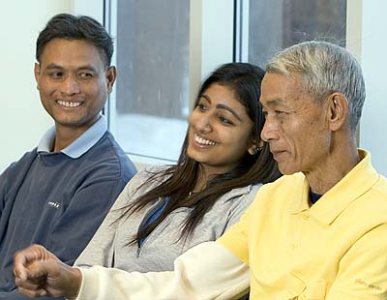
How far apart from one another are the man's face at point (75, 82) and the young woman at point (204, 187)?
18.4 inches

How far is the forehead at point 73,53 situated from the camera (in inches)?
113

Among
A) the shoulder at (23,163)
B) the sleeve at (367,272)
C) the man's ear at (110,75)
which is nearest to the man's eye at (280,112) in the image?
the sleeve at (367,272)

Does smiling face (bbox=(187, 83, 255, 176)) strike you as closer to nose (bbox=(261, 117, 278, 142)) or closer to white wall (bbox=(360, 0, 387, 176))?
white wall (bbox=(360, 0, 387, 176))

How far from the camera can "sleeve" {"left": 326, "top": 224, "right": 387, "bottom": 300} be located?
1.73 meters

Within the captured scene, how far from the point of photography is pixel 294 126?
6.10ft

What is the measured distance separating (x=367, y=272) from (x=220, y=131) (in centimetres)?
78

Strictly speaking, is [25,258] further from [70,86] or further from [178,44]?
[178,44]

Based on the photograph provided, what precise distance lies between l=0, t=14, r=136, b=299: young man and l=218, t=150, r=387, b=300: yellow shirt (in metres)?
0.77

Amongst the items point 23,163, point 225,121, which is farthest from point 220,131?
point 23,163

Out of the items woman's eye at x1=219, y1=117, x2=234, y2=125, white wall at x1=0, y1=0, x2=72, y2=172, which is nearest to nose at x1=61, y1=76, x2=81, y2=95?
woman's eye at x1=219, y1=117, x2=234, y2=125

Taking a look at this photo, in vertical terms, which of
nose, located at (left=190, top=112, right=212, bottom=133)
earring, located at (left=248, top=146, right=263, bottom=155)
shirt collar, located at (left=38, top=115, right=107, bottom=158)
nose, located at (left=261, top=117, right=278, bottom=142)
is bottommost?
shirt collar, located at (left=38, top=115, right=107, bottom=158)

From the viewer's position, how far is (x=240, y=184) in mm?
2377

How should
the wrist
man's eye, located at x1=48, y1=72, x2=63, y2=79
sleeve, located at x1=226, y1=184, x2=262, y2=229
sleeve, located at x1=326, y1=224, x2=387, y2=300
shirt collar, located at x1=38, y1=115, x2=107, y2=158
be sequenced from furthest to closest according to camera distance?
man's eye, located at x1=48, y1=72, x2=63, y2=79
shirt collar, located at x1=38, y1=115, x2=107, y2=158
sleeve, located at x1=226, y1=184, x2=262, y2=229
the wrist
sleeve, located at x1=326, y1=224, x2=387, y2=300

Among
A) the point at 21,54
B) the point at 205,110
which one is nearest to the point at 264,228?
the point at 205,110
